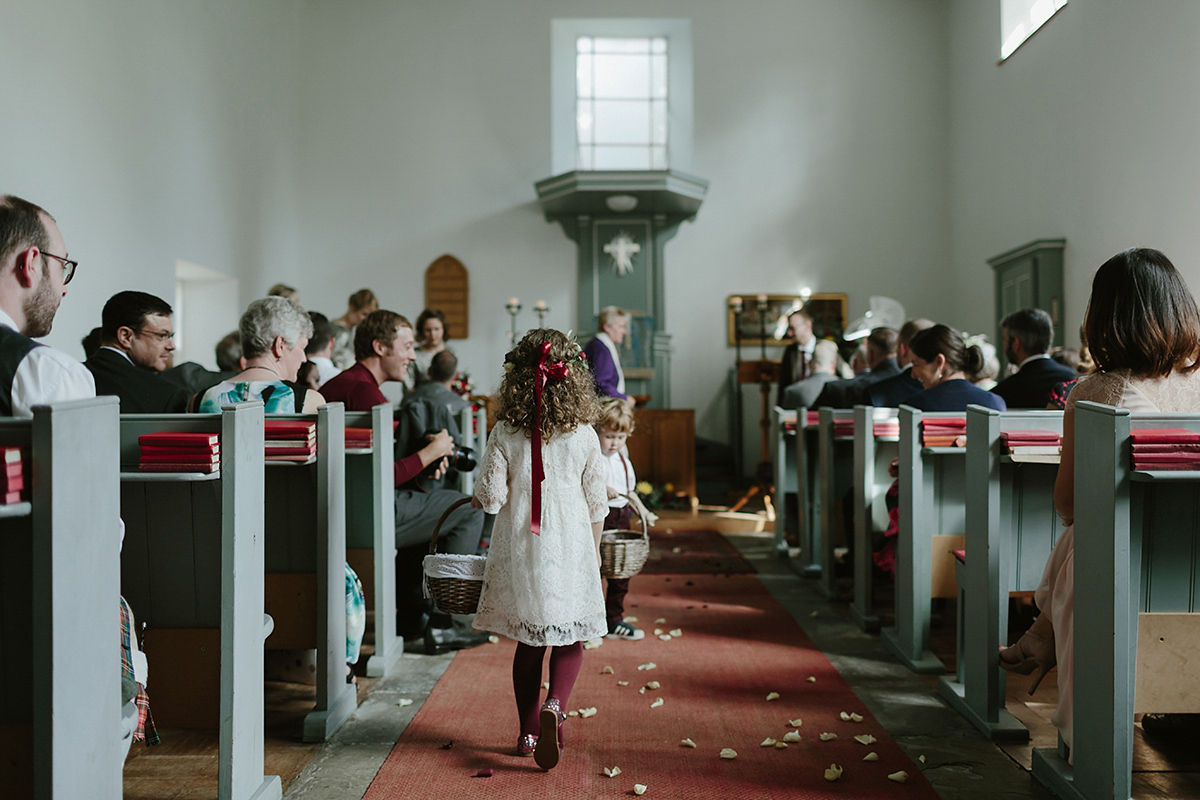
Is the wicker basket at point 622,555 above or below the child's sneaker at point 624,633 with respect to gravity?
above

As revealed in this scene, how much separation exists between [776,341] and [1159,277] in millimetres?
8098

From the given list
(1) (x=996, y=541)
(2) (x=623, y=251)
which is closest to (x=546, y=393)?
(1) (x=996, y=541)

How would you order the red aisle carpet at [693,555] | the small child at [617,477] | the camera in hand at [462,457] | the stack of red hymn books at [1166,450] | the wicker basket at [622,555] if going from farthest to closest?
the red aisle carpet at [693,555]
the camera in hand at [462,457]
the small child at [617,477]
the wicker basket at [622,555]
the stack of red hymn books at [1166,450]

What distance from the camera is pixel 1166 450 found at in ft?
6.41

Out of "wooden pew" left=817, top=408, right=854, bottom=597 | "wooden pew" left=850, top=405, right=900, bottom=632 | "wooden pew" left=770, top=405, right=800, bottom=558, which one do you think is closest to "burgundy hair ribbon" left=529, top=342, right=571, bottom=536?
"wooden pew" left=850, top=405, right=900, bottom=632

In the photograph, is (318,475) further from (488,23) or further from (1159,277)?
(488,23)

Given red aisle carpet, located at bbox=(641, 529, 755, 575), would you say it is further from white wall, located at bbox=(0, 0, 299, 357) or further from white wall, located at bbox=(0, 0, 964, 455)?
white wall, located at bbox=(0, 0, 299, 357)

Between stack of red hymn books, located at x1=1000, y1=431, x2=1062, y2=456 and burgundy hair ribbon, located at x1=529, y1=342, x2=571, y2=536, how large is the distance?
54.1 inches

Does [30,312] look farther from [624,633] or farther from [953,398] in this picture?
[953,398]

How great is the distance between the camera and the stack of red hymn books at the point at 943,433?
3.32 metres

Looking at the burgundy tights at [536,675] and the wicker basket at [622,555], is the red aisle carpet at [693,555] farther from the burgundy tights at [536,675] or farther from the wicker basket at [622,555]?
the burgundy tights at [536,675]

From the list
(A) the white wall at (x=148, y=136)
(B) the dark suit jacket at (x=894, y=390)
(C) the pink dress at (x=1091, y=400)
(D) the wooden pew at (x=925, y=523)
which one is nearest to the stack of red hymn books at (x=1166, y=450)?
(C) the pink dress at (x=1091, y=400)

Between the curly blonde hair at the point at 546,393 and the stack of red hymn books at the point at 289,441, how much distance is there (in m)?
0.63

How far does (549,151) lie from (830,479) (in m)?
6.76
